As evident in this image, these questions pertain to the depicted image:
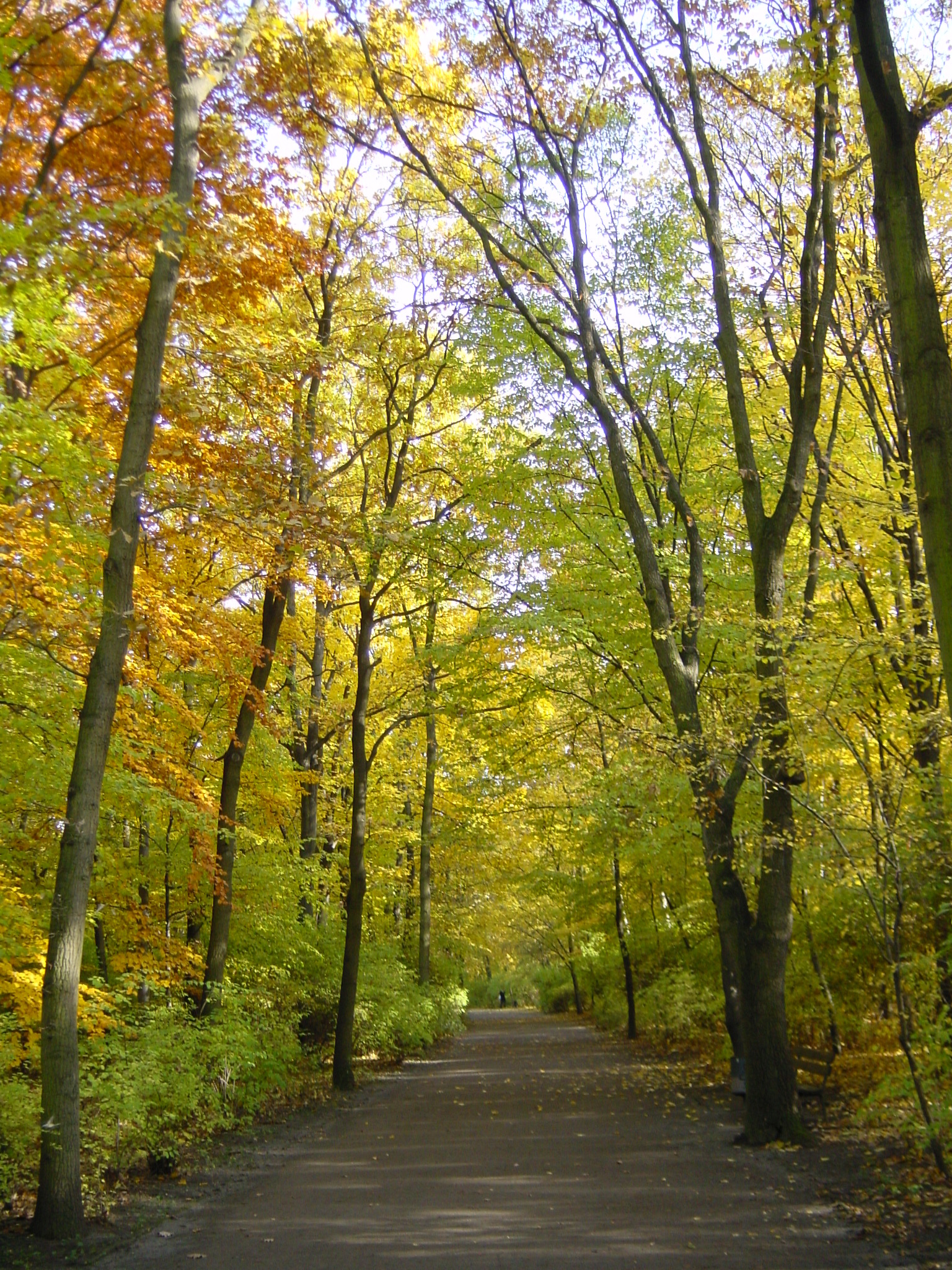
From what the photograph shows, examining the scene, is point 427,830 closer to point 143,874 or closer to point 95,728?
point 143,874

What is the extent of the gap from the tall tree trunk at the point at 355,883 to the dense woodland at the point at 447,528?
0.07 meters

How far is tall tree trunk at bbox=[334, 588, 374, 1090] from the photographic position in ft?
47.8

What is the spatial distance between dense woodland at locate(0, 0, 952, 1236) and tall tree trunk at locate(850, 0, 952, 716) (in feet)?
0.06

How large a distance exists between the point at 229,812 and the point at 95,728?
570 cm

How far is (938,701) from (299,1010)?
12.0 metres

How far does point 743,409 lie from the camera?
9.09 m

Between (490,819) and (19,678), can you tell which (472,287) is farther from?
(490,819)

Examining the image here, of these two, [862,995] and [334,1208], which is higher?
[862,995]

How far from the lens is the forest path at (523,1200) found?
5.73 metres

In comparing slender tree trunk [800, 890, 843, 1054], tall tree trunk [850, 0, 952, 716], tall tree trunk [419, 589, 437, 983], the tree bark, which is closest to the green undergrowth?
tall tree trunk [419, 589, 437, 983]

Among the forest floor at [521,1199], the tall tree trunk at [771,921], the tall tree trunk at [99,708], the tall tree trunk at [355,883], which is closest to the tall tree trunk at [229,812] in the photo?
the forest floor at [521,1199]

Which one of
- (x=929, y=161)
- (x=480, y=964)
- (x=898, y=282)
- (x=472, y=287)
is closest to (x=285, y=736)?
(x=472, y=287)

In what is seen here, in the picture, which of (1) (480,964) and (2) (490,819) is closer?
(2) (490,819)

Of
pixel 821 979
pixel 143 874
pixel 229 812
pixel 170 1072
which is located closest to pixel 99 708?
pixel 170 1072
